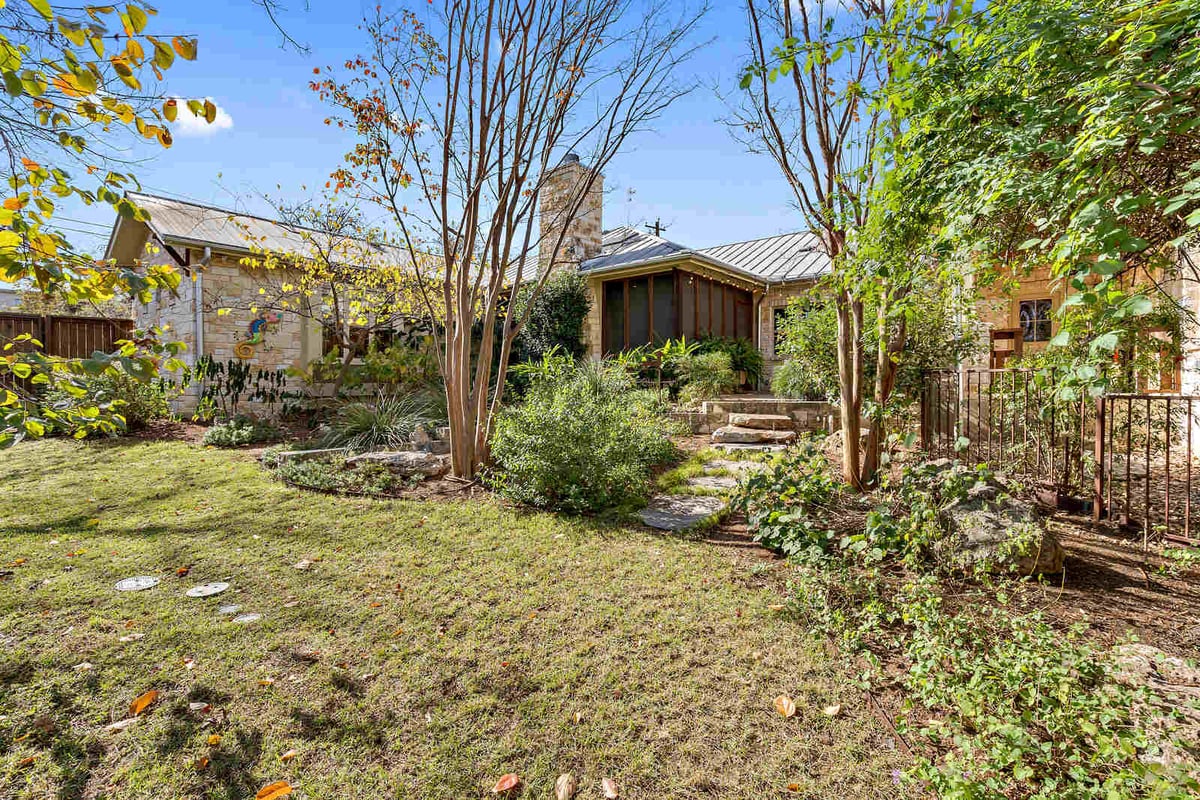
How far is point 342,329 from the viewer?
9812 millimetres

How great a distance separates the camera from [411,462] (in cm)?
557

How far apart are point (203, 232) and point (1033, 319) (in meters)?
15.2

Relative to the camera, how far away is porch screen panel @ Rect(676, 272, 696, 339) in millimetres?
11867

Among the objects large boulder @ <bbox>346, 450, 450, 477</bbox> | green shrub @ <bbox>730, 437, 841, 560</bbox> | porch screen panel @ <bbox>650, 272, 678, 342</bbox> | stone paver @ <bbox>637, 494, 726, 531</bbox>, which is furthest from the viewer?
porch screen panel @ <bbox>650, 272, 678, 342</bbox>

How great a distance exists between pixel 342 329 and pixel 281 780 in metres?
9.23

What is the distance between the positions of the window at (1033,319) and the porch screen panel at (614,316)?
787cm

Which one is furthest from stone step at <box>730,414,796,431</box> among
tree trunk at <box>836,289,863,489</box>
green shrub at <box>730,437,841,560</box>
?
green shrub at <box>730,437,841,560</box>

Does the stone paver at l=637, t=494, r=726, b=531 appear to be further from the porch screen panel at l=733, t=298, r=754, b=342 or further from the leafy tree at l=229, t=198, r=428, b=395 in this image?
the porch screen panel at l=733, t=298, r=754, b=342

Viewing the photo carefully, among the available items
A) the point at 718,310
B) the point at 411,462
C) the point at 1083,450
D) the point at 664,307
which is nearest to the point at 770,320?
the point at 718,310

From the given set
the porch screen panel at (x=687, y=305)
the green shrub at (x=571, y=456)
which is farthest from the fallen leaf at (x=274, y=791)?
the porch screen panel at (x=687, y=305)


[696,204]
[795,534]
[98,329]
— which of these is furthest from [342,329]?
[795,534]

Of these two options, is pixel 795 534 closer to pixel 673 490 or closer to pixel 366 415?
pixel 673 490

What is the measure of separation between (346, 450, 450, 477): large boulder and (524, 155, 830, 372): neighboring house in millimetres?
6969

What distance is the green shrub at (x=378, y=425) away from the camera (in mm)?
6680
